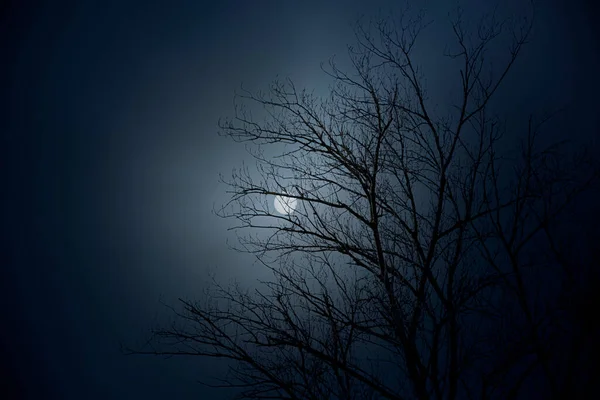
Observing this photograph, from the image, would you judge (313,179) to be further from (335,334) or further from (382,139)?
A: (335,334)

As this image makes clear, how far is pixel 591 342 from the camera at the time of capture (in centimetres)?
399

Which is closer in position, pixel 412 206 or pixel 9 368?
pixel 412 206

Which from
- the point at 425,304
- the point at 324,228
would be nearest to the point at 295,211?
the point at 324,228

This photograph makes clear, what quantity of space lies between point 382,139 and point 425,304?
6.77 feet

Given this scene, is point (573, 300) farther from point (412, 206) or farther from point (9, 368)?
point (9, 368)

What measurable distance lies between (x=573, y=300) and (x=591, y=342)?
0.49 metres

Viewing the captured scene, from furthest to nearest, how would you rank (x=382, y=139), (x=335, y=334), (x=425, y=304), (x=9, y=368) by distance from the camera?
(x=9, y=368) < (x=382, y=139) < (x=335, y=334) < (x=425, y=304)

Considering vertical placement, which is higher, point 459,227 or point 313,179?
point 313,179

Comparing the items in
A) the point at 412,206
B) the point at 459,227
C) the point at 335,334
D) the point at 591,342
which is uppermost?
the point at 412,206

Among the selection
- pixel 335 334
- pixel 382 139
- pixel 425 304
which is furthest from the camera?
pixel 382 139

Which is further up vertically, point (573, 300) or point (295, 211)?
point (295, 211)

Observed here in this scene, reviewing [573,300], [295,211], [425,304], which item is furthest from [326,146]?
[573,300]

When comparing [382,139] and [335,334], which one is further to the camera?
[382,139]

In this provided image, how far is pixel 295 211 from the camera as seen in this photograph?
4633 millimetres
